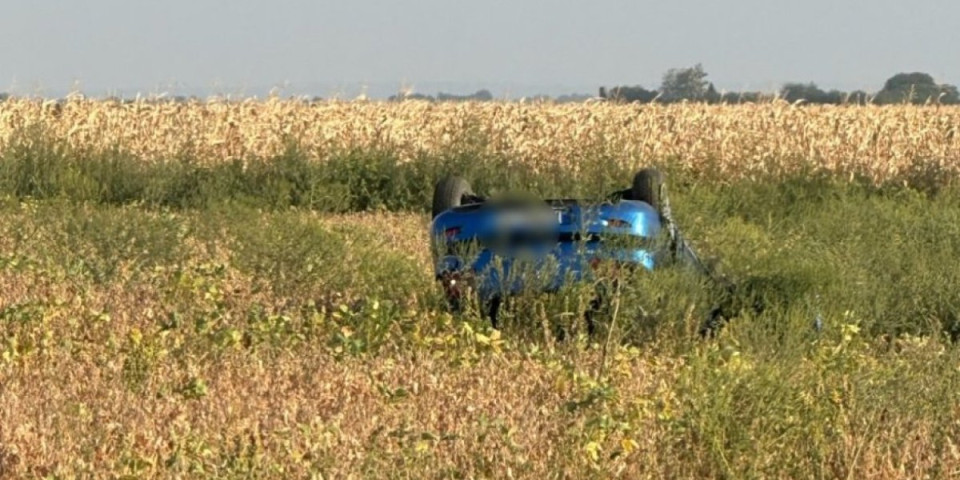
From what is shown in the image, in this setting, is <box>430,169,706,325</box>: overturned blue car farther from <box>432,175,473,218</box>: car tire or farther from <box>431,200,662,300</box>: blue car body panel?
<box>432,175,473,218</box>: car tire

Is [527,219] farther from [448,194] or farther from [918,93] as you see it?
[918,93]

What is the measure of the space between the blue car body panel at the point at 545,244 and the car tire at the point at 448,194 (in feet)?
5.43

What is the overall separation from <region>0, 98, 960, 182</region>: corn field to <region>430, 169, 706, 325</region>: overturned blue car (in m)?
14.0

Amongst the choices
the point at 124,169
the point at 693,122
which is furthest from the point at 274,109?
the point at 693,122

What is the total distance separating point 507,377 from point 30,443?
2602 millimetres

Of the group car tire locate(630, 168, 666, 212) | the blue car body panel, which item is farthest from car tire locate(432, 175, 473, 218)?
the blue car body panel

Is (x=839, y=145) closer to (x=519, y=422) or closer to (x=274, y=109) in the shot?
(x=274, y=109)

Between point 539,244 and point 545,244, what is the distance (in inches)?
1.5

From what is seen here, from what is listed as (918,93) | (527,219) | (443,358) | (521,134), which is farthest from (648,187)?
(918,93)

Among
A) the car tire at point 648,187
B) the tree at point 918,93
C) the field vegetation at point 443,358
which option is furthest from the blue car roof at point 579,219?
the tree at point 918,93

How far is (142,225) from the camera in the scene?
43.2 feet

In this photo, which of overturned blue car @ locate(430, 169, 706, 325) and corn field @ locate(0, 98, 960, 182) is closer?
overturned blue car @ locate(430, 169, 706, 325)

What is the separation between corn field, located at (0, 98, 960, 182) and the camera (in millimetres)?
24734

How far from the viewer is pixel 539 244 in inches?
365
